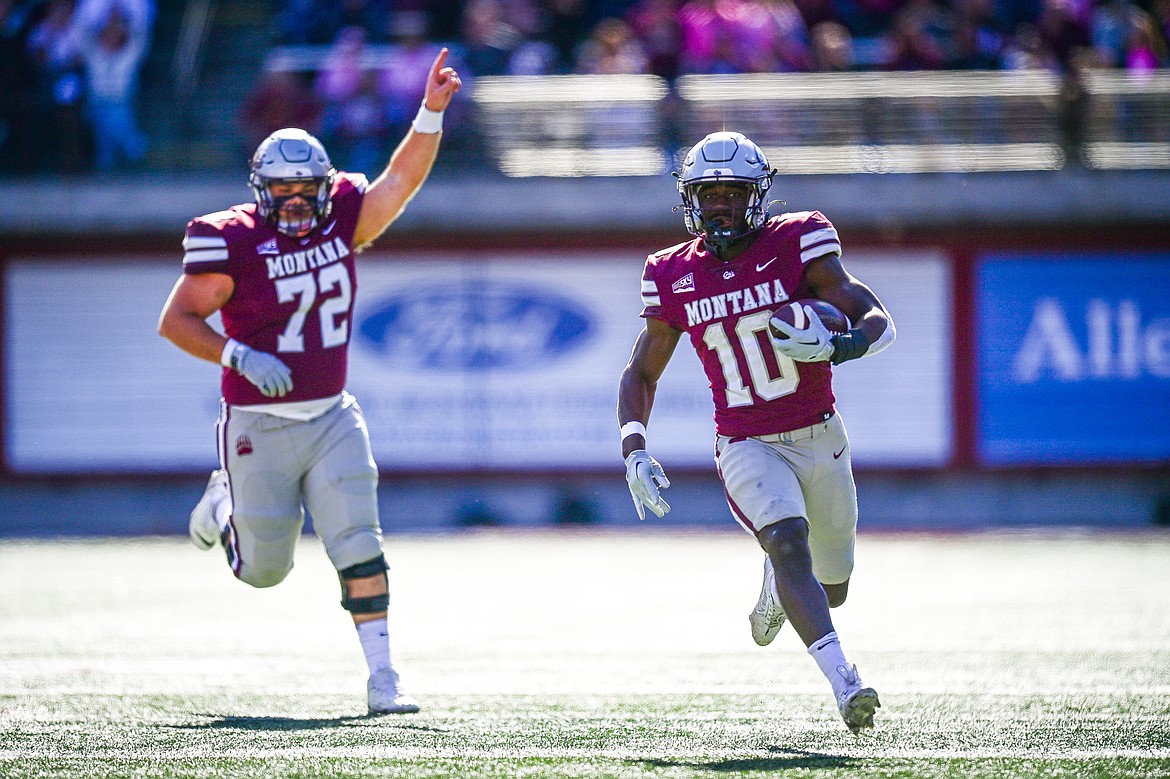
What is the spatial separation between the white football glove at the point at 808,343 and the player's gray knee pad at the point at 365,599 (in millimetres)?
1552

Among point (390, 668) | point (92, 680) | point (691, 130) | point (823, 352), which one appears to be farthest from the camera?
point (691, 130)

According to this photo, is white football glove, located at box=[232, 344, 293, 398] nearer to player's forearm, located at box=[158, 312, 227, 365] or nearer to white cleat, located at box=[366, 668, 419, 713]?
player's forearm, located at box=[158, 312, 227, 365]

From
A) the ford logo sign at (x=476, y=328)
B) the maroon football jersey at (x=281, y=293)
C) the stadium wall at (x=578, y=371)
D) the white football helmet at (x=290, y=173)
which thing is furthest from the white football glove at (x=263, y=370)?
the ford logo sign at (x=476, y=328)

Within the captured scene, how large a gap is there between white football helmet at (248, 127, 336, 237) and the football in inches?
62.4

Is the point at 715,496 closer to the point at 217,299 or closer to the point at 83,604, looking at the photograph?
the point at 83,604

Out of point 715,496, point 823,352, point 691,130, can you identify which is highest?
point 691,130

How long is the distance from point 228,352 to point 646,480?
4.66 feet

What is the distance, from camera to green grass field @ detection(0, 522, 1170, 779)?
4391 mm

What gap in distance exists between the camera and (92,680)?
588 centimetres

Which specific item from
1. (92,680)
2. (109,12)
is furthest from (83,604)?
(109,12)

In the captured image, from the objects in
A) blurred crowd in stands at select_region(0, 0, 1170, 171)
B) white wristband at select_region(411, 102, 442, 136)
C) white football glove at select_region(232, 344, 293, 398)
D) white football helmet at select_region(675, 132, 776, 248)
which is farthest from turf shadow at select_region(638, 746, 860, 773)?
blurred crowd in stands at select_region(0, 0, 1170, 171)

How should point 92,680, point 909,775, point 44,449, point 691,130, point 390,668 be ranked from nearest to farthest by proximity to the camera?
point 909,775
point 390,668
point 92,680
point 691,130
point 44,449

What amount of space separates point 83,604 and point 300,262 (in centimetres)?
358

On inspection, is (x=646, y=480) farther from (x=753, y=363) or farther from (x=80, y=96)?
(x=80, y=96)
